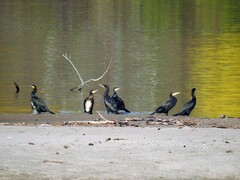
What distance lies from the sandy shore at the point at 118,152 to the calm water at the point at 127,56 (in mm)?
8119

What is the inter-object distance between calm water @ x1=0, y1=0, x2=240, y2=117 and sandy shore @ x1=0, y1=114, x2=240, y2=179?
8.12 meters

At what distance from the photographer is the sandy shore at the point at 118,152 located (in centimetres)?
1092

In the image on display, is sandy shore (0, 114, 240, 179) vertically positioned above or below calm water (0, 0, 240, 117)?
above

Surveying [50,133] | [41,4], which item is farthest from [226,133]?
[41,4]

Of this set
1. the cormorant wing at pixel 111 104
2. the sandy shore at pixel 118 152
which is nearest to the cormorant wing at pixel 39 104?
the cormorant wing at pixel 111 104

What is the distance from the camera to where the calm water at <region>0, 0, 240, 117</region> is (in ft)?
82.5

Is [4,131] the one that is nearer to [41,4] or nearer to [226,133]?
[226,133]

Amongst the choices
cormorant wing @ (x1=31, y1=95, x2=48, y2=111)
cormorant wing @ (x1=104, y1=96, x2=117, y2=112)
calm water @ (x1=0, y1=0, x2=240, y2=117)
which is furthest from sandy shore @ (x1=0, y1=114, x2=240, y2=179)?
calm water @ (x1=0, y1=0, x2=240, y2=117)

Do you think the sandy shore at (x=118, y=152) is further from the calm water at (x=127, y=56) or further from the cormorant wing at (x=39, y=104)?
the calm water at (x=127, y=56)

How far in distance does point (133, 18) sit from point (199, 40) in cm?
2072

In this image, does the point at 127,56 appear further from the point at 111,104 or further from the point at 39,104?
the point at 111,104

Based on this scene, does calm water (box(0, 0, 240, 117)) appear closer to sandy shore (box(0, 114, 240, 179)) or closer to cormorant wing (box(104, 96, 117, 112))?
cormorant wing (box(104, 96, 117, 112))

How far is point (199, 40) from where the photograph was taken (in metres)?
46.3

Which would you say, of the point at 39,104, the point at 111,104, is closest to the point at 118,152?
the point at 111,104
